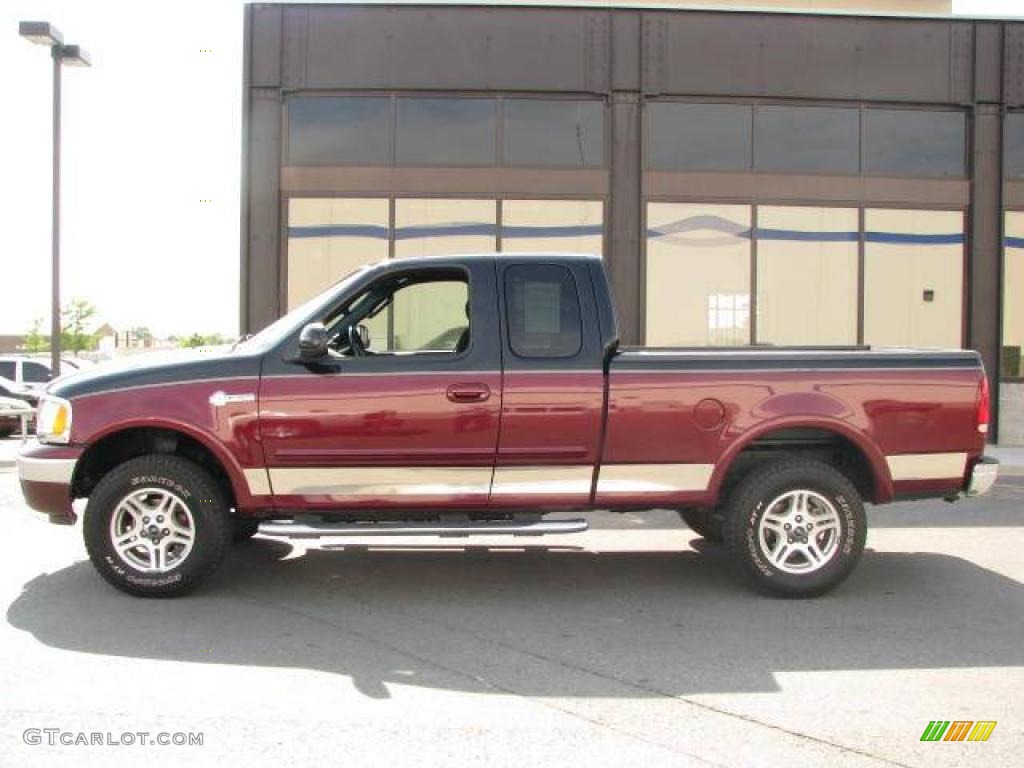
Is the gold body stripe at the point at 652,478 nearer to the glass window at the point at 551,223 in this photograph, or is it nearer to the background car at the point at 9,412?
the glass window at the point at 551,223

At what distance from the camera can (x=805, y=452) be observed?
6141 mm

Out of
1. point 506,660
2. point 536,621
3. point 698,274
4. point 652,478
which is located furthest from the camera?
point 698,274

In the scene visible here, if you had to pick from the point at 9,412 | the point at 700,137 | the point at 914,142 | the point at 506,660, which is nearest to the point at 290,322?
the point at 506,660

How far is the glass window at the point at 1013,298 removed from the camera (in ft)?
51.2

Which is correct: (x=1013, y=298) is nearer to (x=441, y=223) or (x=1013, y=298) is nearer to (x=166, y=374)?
(x=441, y=223)

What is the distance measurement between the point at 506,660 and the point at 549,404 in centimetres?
154

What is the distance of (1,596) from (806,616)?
4552 mm

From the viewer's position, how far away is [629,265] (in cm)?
1510

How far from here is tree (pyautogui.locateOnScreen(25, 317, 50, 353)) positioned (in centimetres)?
7569

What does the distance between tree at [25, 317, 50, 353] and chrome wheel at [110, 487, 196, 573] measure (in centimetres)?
7485

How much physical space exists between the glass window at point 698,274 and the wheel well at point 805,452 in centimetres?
907

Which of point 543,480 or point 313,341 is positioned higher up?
point 313,341

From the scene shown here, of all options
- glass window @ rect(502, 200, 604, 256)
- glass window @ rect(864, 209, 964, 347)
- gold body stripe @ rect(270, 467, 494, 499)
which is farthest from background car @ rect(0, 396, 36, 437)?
glass window @ rect(864, 209, 964, 347)

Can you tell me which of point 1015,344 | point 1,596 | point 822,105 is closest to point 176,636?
point 1,596
